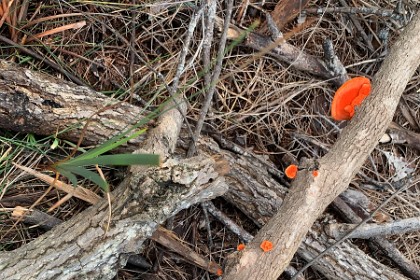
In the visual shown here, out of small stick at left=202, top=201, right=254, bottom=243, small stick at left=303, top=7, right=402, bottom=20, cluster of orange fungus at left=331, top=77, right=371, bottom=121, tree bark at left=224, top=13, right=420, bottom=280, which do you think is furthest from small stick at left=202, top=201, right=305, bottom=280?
small stick at left=303, top=7, right=402, bottom=20

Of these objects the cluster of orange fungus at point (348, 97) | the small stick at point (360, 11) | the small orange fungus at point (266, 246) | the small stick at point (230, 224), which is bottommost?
the small stick at point (230, 224)

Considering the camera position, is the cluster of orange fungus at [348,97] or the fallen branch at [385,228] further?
the fallen branch at [385,228]

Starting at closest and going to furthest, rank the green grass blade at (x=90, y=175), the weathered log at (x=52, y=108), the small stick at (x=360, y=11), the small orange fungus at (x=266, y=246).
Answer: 1. the green grass blade at (x=90, y=175)
2. the small orange fungus at (x=266, y=246)
3. the weathered log at (x=52, y=108)
4. the small stick at (x=360, y=11)

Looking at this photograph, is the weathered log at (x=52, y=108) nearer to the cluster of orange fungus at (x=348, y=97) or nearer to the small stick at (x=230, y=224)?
the small stick at (x=230, y=224)

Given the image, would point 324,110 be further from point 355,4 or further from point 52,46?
point 52,46

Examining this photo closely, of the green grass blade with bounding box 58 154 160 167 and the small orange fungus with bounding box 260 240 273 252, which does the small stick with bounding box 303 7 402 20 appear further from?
the green grass blade with bounding box 58 154 160 167

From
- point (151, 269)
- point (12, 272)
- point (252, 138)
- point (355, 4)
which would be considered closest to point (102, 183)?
point (12, 272)

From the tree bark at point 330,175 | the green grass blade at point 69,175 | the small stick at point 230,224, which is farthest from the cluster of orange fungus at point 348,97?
the green grass blade at point 69,175
